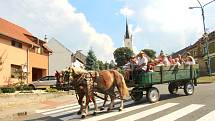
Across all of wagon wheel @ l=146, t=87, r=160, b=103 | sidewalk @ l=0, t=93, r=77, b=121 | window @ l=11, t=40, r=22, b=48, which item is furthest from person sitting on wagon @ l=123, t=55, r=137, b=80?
window @ l=11, t=40, r=22, b=48

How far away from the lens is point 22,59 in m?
38.8

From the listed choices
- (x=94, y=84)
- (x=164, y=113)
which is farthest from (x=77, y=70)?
(x=164, y=113)

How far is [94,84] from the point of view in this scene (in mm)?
13383

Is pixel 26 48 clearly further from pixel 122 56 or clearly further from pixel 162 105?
pixel 122 56

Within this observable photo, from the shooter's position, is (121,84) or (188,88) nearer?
(121,84)

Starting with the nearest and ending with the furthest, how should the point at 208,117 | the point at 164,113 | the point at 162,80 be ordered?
the point at 208,117, the point at 164,113, the point at 162,80

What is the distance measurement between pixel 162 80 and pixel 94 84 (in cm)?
409

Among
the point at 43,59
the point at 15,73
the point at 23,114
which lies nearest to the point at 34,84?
the point at 15,73

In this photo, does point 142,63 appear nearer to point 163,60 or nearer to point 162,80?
point 162,80

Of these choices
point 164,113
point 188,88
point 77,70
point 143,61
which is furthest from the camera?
point 188,88

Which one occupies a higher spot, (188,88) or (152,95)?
(188,88)

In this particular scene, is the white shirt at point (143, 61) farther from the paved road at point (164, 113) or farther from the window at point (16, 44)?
the window at point (16, 44)

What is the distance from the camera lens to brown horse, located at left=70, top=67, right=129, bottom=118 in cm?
1284

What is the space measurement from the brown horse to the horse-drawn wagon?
45.2 inches
